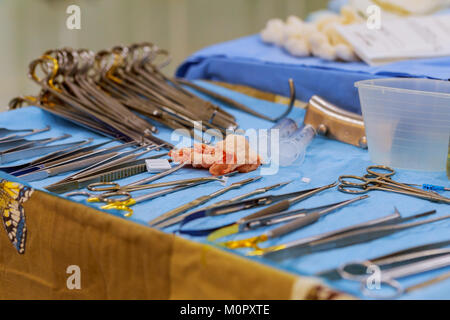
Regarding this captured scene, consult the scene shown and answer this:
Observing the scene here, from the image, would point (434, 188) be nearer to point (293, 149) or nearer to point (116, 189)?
point (293, 149)

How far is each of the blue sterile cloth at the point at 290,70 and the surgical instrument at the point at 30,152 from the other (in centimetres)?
62

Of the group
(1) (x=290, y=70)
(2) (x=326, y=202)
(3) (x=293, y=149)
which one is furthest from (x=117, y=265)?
(1) (x=290, y=70)

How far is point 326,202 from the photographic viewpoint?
2.66 feet

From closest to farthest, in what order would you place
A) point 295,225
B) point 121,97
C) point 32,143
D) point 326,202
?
1. point 295,225
2. point 326,202
3. point 32,143
4. point 121,97

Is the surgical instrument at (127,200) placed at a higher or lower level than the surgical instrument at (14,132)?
lower

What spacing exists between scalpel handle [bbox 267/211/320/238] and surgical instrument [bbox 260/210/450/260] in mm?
23

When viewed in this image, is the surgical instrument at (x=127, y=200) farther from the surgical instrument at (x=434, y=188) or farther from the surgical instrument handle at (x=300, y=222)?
the surgical instrument at (x=434, y=188)

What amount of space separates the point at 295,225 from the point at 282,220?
0.11ft

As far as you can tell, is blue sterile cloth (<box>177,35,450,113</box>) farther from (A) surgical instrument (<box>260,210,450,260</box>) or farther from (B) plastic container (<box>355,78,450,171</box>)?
(A) surgical instrument (<box>260,210,450,260</box>)

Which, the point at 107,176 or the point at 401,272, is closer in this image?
the point at 401,272

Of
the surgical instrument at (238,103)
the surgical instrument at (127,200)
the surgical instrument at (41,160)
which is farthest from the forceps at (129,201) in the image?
the surgical instrument at (238,103)

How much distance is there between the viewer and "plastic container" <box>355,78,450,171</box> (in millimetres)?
939

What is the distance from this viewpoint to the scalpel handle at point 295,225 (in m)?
0.66
